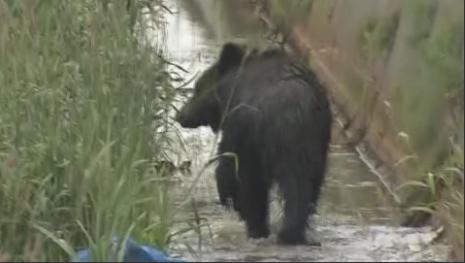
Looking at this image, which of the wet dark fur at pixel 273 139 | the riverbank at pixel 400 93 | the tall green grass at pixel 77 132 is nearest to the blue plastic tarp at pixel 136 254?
the tall green grass at pixel 77 132

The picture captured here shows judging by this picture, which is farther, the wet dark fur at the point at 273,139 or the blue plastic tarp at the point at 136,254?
the wet dark fur at the point at 273,139

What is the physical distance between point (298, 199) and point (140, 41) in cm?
187

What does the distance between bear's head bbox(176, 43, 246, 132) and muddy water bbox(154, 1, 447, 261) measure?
14 centimetres

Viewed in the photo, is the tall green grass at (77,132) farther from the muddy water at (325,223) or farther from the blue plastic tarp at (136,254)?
the muddy water at (325,223)

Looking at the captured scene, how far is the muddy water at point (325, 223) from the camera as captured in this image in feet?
21.6

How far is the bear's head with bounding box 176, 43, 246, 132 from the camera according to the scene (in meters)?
7.73

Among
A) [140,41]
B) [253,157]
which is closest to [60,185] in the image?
[253,157]

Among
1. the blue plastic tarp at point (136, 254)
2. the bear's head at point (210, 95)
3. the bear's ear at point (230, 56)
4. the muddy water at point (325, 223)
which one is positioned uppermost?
the bear's ear at point (230, 56)

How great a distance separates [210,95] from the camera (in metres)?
7.86

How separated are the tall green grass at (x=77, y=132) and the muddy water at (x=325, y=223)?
27 cm

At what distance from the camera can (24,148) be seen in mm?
6965

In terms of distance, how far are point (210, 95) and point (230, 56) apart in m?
0.25

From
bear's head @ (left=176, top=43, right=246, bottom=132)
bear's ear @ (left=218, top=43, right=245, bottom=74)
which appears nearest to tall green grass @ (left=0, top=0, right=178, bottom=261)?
bear's head @ (left=176, top=43, right=246, bottom=132)

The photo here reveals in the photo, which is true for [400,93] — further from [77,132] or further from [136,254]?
[136,254]
